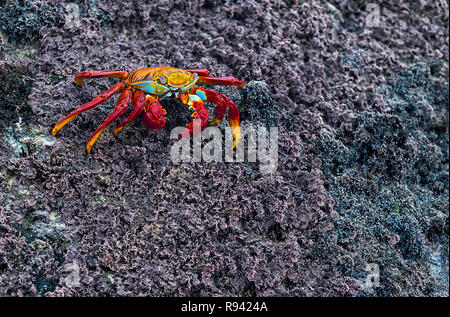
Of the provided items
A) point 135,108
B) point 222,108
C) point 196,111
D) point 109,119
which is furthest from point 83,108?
point 222,108

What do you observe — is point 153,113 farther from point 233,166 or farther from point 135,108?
point 233,166

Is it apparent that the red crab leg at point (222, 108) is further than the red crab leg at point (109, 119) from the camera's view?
Yes

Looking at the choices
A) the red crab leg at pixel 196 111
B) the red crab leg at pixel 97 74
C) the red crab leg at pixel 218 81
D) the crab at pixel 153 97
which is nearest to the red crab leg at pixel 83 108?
the crab at pixel 153 97

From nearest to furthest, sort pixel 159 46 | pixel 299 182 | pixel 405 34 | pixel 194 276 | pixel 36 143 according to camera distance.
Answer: pixel 194 276
pixel 36 143
pixel 299 182
pixel 159 46
pixel 405 34

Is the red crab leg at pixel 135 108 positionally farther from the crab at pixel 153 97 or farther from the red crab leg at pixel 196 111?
the red crab leg at pixel 196 111
